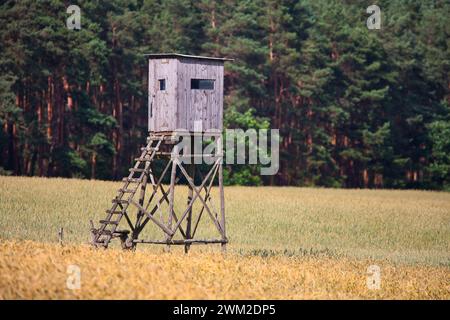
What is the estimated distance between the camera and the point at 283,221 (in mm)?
48719

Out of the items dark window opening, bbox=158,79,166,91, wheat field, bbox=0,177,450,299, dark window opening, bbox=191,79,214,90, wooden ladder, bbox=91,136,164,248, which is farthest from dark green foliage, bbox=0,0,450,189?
wooden ladder, bbox=91,136,164,248

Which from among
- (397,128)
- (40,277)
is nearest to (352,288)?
(40,277)

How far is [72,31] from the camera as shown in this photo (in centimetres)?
6850

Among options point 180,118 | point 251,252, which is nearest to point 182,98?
point 180,118

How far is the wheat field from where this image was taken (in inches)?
913

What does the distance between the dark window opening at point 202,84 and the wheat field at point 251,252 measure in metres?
5.81

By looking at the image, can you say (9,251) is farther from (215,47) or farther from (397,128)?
(397,128)

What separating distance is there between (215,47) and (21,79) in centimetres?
1977

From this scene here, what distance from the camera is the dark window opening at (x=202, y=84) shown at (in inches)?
1403

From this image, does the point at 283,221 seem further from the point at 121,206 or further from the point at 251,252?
the point at 121,206

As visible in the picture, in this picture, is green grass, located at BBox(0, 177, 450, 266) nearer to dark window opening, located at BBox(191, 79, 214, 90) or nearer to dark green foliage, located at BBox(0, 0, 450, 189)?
dark window opening, located at BBox(191, 79, 214, 90)

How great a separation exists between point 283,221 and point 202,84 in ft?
47.7

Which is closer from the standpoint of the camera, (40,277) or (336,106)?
(40,277)
